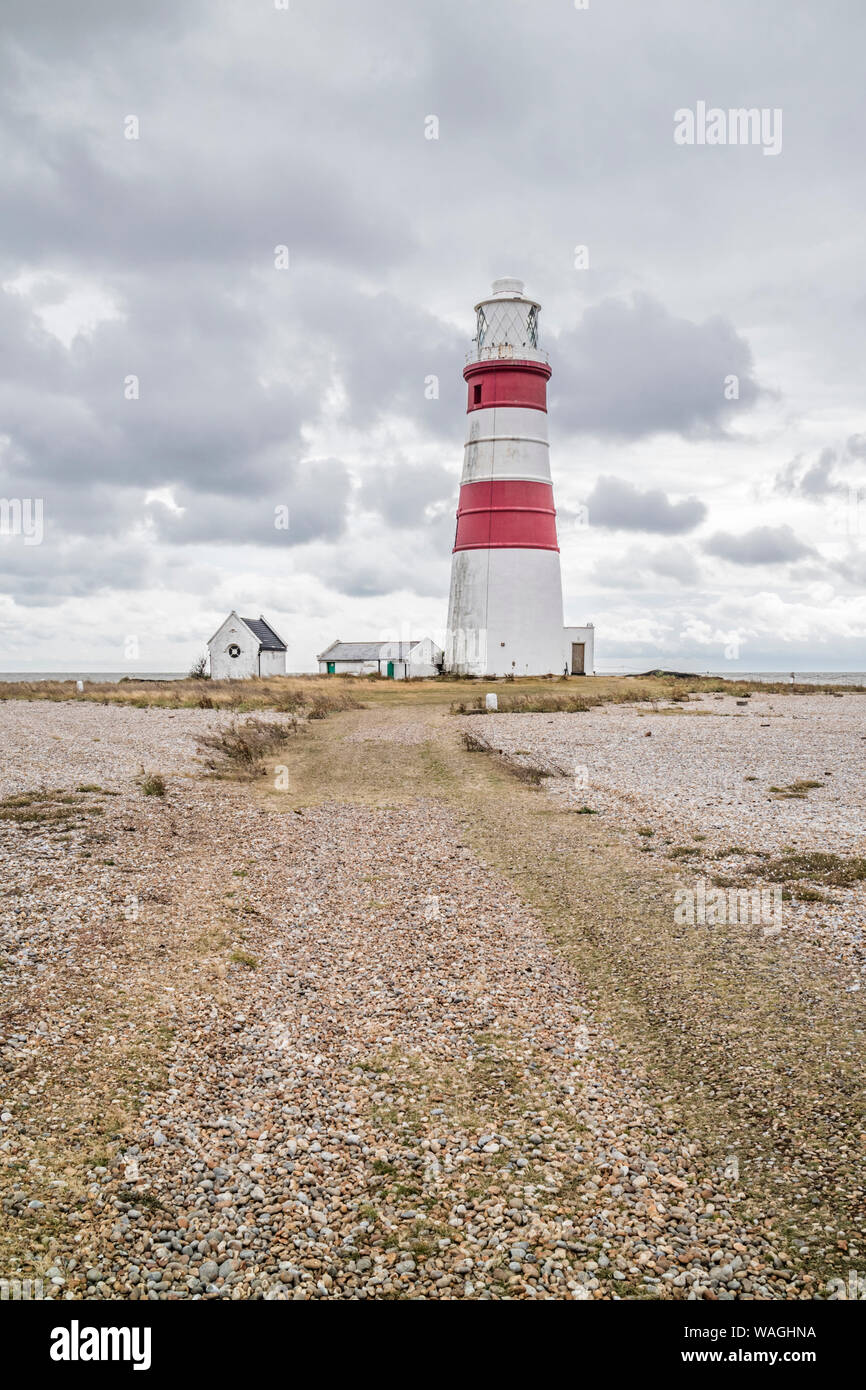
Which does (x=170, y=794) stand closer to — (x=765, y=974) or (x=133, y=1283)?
(x=765, y=974)

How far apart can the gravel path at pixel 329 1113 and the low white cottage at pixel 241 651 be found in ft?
185

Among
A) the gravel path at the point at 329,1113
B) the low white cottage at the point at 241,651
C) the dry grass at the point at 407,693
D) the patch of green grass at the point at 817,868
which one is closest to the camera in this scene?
the gravel path at the point at 329,1113

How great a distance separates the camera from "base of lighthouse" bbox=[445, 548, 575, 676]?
160 feet

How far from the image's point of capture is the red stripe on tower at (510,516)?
159 feet

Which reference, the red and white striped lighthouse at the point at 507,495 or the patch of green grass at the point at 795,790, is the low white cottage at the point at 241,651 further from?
the patch of green grass at the point at 795,790

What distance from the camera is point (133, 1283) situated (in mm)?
4578

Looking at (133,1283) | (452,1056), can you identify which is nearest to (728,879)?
(452,1056)

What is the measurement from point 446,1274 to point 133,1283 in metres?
1.56

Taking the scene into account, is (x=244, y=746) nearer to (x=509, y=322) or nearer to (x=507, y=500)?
(x=507, y=500)

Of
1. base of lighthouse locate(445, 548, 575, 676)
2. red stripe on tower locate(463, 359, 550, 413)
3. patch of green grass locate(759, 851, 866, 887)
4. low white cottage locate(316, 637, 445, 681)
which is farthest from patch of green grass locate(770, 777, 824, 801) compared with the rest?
low white cottage locate(316, 637, 445, 681)

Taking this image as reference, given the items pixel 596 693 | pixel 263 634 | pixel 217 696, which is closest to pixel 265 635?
pixel 263 634

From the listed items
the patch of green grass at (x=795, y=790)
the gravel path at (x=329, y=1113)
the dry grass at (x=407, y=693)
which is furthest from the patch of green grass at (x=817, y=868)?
the dry grass at (x=407, y=693)

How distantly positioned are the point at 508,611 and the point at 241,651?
25.7 meters

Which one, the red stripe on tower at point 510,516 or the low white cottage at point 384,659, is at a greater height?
the red stripe on tower at point 510,516
